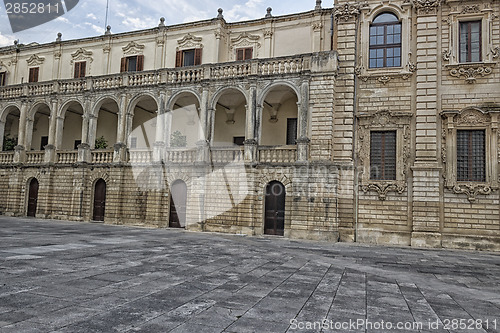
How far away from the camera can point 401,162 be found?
1823 cm

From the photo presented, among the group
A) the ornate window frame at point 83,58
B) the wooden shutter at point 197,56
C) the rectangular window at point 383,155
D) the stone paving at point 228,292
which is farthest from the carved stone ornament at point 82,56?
the rectangular window at point 383,155

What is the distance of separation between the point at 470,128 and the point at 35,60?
2966 centimetres

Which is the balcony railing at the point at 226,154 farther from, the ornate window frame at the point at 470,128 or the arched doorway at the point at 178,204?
the ornate window frame at the point at 470,128

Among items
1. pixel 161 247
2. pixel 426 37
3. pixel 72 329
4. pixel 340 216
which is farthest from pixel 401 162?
pixel 72 329

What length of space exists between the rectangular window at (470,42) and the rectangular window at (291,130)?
361 inches

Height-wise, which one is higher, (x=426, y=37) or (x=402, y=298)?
(x=426, y=37)

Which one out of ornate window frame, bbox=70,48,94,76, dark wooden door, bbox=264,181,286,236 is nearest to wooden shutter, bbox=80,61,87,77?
ornate window frame, bbox=70,48,94,76

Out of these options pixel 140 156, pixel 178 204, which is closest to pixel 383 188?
pixel 178 204

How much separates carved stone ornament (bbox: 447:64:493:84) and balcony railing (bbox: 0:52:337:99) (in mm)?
5650

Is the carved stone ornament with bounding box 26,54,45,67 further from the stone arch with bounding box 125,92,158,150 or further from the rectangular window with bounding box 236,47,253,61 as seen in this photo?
the rectangular window with bounding box 236,47,253,61

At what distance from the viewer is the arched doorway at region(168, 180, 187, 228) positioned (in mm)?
21545

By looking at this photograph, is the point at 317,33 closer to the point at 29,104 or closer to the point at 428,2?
the point at 428,2

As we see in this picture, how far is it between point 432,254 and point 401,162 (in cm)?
499

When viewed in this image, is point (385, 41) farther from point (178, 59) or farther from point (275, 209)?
point (178, 59)
